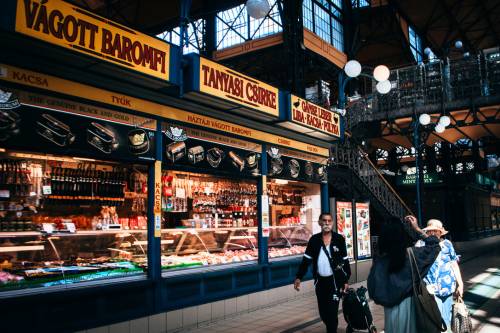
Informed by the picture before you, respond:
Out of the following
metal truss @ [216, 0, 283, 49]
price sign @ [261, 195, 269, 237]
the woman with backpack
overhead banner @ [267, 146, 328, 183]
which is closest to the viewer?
the woman with backpack

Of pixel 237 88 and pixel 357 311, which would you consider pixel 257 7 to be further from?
pixel 357 311

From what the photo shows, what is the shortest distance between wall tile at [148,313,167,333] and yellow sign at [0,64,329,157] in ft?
11.0

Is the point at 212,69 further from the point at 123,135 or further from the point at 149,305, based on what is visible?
the point at 149,305

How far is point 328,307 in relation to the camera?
19.8 feet

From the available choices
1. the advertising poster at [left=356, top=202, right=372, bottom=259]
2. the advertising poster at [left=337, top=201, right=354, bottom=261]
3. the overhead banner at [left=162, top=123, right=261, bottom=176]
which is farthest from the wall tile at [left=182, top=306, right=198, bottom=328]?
the advertising poster at [left=356, top=202, right=372, bottom=259]

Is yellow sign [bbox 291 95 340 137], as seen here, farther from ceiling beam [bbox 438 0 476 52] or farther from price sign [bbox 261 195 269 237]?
ceiling beam [bbox 438 0 476 52]

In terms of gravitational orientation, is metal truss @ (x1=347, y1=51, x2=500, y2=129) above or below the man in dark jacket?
above

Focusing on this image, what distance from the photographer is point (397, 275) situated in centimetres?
403

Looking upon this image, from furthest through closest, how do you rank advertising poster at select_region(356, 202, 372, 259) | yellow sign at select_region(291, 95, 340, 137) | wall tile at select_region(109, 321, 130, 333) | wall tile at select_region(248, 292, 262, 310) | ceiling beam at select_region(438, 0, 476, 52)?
1. ceiling beam at select_region(438, 0, 476, 52)
2. advertising poster at select_region(356, 202, 372, 259)
3. yellow sign at select_region(291, 95, 340, 137)
4. wall tile at select_region(248, 292, 262, 310)
5. wall tile at select_region(109, 321, 130, 333)

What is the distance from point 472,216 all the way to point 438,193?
3.40 metres

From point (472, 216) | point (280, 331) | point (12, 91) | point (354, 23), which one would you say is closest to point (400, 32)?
point (354, 23)

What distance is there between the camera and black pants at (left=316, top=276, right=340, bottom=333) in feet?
19.7

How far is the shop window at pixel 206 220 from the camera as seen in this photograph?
8.57 metres

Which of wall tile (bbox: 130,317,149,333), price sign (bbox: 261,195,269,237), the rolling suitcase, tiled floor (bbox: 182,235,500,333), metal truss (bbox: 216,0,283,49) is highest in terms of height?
metal truss (bbox: 216,0,283,49)
